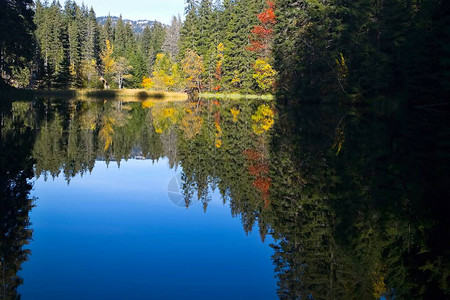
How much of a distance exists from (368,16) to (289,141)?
18.8 m

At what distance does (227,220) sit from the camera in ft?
25.3

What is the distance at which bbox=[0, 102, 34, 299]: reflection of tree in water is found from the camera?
4777 millimetres

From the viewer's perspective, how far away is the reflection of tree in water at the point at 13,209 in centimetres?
478

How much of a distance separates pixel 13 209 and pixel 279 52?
3814 cm

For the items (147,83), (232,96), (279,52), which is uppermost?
(279,52)

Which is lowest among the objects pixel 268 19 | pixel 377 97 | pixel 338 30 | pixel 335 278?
pixel 335 278

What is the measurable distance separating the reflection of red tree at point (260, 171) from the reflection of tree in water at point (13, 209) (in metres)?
4.30

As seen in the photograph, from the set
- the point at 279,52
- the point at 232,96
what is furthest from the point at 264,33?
the point at 279,52

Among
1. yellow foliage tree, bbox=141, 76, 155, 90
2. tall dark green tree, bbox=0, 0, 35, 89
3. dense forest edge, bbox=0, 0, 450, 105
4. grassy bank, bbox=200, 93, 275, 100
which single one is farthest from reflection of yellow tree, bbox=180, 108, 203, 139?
yellow foliage tree, bbox=141, 76, 155, 90

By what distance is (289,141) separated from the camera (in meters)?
16.3

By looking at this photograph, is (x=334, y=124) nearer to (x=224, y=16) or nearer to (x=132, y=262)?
(x=132, y=262)

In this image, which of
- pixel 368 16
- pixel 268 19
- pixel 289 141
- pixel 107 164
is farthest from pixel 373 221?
pixel 268 19

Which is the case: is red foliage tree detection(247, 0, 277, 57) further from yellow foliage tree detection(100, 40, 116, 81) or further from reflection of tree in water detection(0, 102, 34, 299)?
reflection of tree in water detection(0, 102, 34, 299)

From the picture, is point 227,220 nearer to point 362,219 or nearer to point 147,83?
point 362,219
